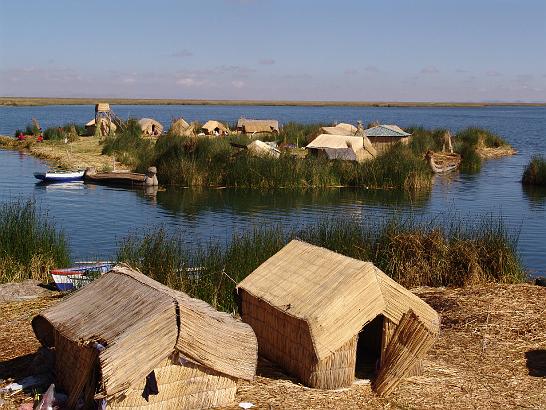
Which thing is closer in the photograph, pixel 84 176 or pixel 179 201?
pixel 179 201

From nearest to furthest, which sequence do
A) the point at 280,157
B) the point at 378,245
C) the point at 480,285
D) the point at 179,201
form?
the point at 480,285 → the point at 378,245 → the point at 179,201 → the point at 280,157

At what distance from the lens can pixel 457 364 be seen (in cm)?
667

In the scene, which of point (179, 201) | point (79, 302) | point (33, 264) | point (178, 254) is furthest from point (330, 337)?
point (179, 201)

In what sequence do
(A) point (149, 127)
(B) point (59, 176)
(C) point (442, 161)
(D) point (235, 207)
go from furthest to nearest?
(A) point (149, 127)
(C) point (442, 161)
(B) point (59, 176)
(D) point (235, 207)

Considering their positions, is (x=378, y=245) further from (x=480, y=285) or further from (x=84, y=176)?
(x=84, y=176)

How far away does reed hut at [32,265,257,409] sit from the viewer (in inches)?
200

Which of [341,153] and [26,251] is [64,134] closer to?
[341,153]

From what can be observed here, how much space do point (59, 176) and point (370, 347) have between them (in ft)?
71.0

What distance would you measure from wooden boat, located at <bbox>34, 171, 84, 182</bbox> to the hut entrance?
2128 centimetres

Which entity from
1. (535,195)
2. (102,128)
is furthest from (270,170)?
(102,128)

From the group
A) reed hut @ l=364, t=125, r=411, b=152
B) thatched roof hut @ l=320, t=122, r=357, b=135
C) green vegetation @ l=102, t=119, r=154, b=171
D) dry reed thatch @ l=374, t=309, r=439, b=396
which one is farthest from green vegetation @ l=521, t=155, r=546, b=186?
dry reed thatch @ l=374, t=309, r=439, b=396

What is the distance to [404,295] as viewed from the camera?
247 inches

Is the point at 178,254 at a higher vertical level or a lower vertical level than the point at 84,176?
higher

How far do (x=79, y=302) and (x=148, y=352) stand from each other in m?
1.28
